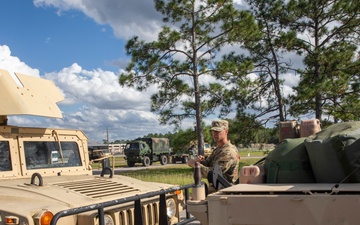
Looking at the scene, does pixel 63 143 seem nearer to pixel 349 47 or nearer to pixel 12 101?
pixel 12 101

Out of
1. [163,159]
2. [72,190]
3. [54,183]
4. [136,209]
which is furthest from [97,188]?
[163,159]

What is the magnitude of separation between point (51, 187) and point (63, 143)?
1.29 meters

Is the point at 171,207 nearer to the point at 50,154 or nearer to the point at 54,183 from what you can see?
the point at 54,183

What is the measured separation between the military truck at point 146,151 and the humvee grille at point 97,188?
27215 millimetres

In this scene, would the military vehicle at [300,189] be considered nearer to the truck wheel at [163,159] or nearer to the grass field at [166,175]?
the grass field at [166,175]

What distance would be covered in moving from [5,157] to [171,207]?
1736 mm

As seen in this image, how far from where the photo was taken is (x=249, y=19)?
1590cm

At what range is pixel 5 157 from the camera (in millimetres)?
4531

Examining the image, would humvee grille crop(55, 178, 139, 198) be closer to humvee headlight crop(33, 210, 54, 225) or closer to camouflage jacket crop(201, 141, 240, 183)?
humvee headlight crop(33, 210, 54, 225)

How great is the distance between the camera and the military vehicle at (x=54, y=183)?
11.4 feet

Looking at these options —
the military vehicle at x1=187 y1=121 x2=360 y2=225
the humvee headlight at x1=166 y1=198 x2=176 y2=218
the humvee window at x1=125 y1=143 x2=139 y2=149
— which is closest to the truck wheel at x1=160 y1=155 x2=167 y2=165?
the humvee window at x1=125 y1=143 x2=139 y2=149

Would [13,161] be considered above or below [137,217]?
above

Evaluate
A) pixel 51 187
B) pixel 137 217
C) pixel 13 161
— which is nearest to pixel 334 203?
pixel 137 217

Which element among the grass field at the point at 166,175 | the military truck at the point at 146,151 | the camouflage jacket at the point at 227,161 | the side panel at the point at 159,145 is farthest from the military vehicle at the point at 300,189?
the side panel at the point at 159,145
